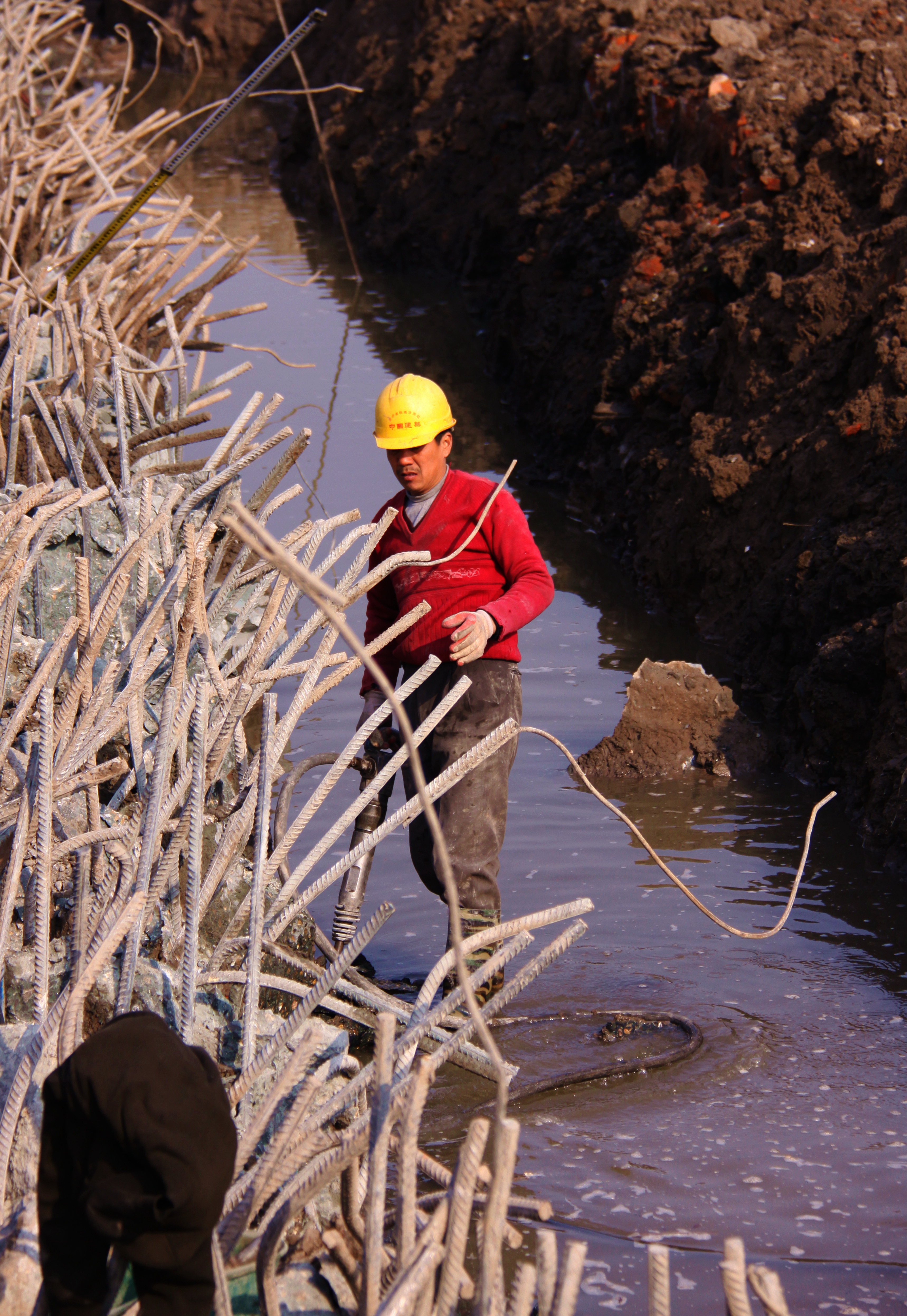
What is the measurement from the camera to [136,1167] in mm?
1554

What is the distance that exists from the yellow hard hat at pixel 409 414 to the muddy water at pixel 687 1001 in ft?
5.10

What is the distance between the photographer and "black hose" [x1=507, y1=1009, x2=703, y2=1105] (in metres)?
A: 3.24

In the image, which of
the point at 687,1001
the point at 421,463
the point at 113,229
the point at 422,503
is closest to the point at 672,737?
the point at 687,1001

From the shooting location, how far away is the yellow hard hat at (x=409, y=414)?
3.36m

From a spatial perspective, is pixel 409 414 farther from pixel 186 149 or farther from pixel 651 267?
pixel 651 267

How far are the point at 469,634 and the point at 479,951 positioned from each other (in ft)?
2.99

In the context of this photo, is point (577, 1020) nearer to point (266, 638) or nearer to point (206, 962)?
point (206, 962)

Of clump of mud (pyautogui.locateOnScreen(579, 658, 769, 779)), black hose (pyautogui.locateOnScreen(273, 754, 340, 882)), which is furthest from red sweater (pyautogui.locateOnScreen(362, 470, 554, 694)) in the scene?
clump of mud (pyautogui.locateOnScreen(579, 658, 769, 779))

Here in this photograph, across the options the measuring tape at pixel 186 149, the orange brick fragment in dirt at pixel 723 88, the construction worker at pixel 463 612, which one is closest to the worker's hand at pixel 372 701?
the construction worker at pixel 463 612

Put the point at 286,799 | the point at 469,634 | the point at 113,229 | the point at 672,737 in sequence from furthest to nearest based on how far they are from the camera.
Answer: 1. the point at 113,229
2. the point at 672,737
3. the point at 286,799
4. the point at 469,634

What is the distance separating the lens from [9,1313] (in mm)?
1943

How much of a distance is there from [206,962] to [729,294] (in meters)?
5.58

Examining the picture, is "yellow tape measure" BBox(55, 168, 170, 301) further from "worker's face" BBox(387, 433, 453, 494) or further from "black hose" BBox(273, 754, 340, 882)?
"black hose" BBox(273, 754, 340, 882)

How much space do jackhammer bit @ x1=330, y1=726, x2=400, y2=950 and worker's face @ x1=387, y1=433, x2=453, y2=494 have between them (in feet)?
2.30
